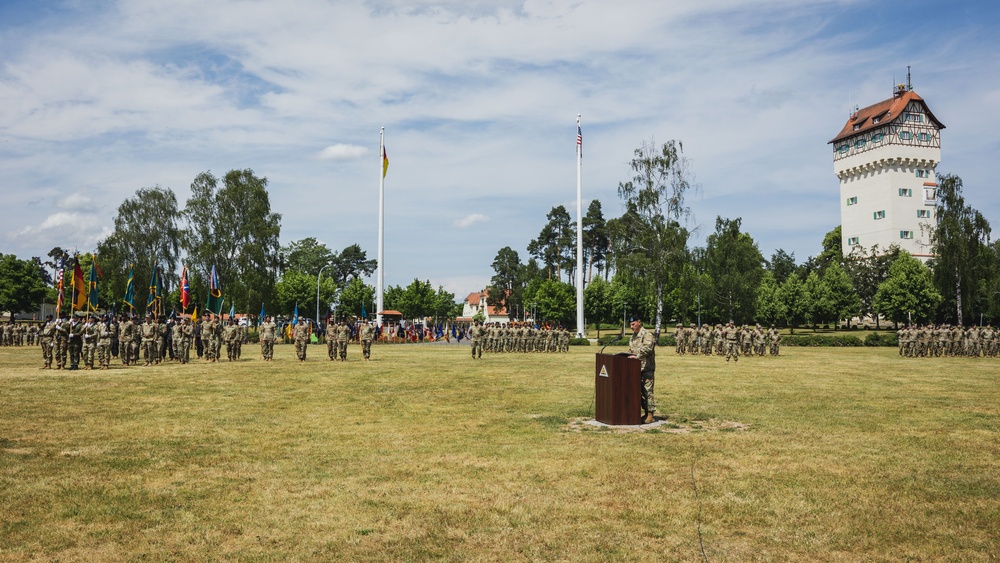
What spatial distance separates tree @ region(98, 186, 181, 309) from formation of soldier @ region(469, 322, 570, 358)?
110 ft

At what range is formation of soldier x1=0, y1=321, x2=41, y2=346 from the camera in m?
46.2

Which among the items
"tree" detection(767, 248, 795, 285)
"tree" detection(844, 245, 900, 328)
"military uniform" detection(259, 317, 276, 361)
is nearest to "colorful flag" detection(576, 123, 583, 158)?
"military uniform" detection(259, 317, 276, 361)

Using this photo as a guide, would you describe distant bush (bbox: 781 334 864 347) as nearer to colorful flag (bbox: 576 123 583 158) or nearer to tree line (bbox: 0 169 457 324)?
colorful flag (bbox: 576 123 583 158)

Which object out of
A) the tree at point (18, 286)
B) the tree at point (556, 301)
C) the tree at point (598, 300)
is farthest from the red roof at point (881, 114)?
the tree at point (18, 286)

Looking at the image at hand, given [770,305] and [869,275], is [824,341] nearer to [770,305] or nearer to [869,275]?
[770,305]

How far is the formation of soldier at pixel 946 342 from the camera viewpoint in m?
39.2

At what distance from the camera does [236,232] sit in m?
59.7

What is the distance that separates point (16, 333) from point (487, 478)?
50.2 meters

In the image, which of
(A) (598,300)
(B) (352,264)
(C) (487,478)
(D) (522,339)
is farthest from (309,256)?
(C) (487,478)

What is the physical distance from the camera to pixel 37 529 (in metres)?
6.61

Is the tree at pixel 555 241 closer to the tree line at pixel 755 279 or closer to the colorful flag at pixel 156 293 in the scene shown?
the tree line at pixel 755 279

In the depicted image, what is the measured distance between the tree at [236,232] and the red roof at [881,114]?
7283cm

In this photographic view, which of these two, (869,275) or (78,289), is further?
(869,275)

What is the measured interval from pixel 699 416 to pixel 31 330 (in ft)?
163
